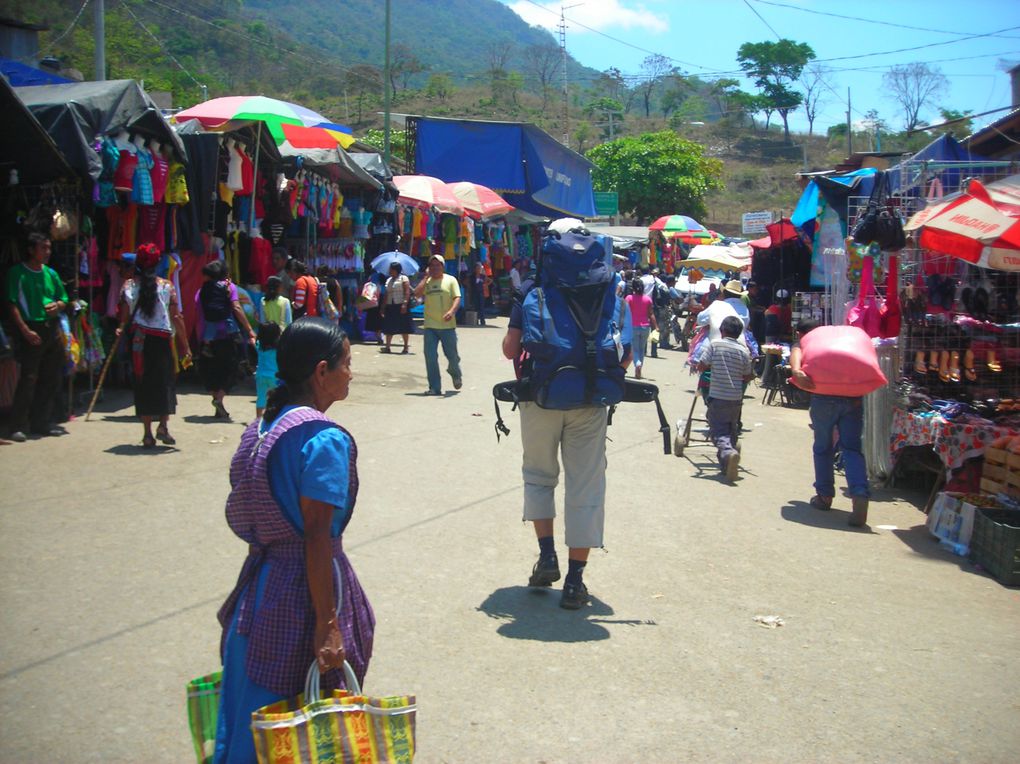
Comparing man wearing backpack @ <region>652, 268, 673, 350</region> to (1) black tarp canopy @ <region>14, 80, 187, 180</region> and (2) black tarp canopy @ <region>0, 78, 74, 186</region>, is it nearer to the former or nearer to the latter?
(1) black tarp canopy @ <region>14, 80, 187, 180</region>

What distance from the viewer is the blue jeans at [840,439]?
8.26m

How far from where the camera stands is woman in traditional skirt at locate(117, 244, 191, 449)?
29.6ft

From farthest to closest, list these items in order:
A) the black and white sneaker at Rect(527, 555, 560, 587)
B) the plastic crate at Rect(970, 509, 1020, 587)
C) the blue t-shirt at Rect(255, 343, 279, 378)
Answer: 1. the blue t-shirt at Rect(255, 343, 279, 378)
2. the plastic crate at Rect(970, 509, 1020, 587)
3. the black and white sneaker at Rect(527, 555, 560, 587)

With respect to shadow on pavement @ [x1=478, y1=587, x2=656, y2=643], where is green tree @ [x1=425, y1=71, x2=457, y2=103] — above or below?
above

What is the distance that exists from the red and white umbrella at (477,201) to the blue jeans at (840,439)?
49.3ft

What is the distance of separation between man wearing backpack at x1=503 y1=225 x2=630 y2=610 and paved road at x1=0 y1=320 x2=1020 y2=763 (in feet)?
1.79

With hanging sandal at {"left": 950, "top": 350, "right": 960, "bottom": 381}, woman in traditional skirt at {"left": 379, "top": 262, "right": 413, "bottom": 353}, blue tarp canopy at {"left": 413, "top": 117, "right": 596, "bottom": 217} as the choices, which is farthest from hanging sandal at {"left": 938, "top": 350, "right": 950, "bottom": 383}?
blue tarp canopy at {"left": 413, "top": 117, "right": 596, "bottom": 217}

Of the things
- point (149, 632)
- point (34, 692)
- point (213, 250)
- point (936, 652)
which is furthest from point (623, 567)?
point (213, 250)

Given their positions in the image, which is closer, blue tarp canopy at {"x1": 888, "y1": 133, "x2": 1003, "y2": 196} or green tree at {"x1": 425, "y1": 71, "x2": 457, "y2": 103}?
blue tarp canopy at {"x1": 888, "y1": 133, "x2": 1003, "y2": 196}

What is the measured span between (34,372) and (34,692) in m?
5.48

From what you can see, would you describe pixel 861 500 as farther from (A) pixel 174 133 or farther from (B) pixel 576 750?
(A) pixel 174 133

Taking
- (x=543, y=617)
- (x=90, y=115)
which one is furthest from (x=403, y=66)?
(x=543, y=617)

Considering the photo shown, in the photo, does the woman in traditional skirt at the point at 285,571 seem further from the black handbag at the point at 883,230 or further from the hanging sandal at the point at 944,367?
the hanging sandal at the point at 944,367

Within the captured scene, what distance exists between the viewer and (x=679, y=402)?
1489 cm
